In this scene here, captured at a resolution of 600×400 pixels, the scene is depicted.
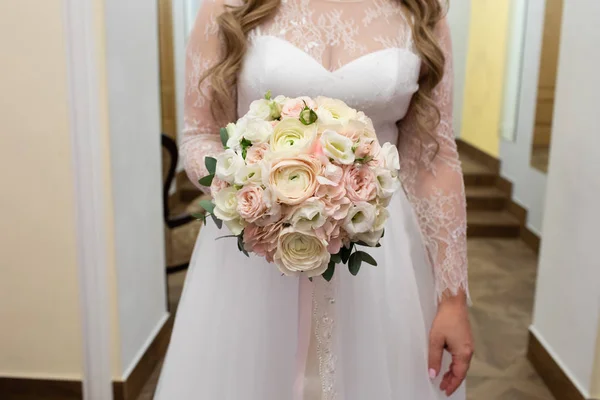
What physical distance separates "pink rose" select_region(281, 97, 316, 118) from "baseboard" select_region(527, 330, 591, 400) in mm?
2144

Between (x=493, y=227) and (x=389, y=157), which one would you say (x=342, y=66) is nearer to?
(x=389, y=157)

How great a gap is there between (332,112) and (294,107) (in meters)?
0.06

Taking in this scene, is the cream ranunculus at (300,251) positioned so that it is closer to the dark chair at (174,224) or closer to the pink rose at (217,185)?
the pink rose at (217,185)

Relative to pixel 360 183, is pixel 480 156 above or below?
below

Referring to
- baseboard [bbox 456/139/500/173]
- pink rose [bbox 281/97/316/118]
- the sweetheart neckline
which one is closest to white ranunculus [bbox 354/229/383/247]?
pink rose [bbox 281/97/316/118]

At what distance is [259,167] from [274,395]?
1.94 ft

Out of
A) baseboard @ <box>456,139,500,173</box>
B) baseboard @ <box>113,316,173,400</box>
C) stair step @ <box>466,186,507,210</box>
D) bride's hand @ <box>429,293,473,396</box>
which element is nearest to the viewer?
bride's hand @ <box>429,293,473,396</box>

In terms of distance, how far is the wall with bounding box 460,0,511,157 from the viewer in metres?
6.68

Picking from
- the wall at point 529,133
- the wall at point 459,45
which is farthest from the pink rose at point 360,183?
the wall at point 459,45

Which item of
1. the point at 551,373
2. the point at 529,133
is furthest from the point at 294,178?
the point at 529,133

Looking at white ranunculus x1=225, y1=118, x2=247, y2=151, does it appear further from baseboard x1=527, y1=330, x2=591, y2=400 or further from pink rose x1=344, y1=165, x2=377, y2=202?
baseboard x1=527, y1=330, x2=591, y2=400

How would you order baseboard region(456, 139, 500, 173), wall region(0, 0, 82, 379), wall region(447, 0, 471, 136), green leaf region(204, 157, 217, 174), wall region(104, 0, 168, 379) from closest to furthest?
green leaf region(204, 157, 217, 174), wall region(0, 0, 82, 379), wall region(104, 0, 168, 379), baseboard region(456, 139, 500, 173), wall region(447, 0, 471, 136)

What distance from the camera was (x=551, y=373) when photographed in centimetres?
298

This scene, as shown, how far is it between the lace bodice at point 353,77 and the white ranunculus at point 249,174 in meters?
0.30
